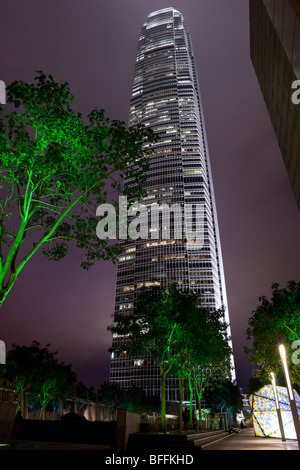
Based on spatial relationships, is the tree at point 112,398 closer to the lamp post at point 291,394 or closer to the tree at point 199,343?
the tree at point 199,343

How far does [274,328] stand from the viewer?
26.9 m

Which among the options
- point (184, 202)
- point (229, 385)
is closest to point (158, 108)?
point (184, 202)

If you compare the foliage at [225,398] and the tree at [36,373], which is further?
the foliage at [225,398]

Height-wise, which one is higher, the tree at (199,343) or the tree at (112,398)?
the tree at (199,343)

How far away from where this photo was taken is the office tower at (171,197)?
419ft

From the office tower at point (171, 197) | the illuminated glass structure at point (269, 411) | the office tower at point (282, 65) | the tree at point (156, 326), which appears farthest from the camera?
the office tower at point (171, 197)

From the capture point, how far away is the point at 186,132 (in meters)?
167

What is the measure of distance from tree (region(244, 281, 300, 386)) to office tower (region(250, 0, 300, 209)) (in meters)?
16.4

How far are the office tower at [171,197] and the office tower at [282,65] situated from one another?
94.9 meters

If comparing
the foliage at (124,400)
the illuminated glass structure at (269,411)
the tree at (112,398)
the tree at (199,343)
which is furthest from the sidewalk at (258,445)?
the tree at (112,398)

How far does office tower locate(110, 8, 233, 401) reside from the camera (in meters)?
128

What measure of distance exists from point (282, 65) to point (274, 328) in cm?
2281
